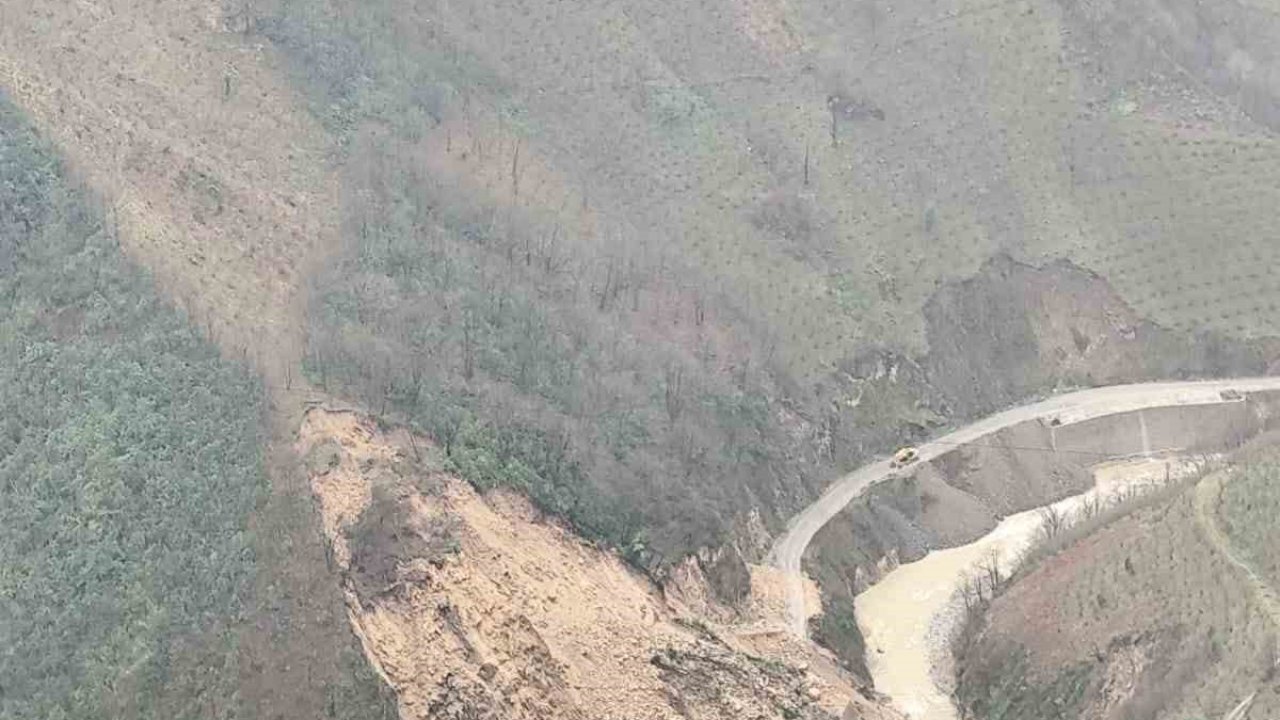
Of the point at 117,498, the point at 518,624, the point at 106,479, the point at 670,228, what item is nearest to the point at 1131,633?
the point at 518,624

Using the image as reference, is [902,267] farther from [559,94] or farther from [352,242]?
[352,242]

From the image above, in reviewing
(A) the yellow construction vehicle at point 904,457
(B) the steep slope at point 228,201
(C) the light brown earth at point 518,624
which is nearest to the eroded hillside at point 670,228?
(B) the steep slope at point 228,201

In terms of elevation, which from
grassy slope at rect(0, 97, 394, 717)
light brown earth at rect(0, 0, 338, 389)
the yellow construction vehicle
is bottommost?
grassy slope at rect(0, 97, 394, 717)

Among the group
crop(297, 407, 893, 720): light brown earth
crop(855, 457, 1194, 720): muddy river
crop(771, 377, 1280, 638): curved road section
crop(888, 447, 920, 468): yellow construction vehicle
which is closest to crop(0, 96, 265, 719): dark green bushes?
crop(297, 407, 893, 720): light brown earth

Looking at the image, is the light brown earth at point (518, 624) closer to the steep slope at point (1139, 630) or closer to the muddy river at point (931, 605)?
the muddy river at point (931, 605)

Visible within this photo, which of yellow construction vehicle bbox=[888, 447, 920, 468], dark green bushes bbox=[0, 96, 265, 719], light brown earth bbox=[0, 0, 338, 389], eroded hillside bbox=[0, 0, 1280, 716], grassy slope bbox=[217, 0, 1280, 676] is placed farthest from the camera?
yellow construction vehicle bbox=[888, 447, 920, 468]

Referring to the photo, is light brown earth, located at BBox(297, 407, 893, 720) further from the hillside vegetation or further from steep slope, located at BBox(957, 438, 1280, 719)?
steep slope, located at BBox(957, 438, 1280, 719)

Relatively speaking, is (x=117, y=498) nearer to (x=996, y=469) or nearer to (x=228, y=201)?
(x=228, y=201)

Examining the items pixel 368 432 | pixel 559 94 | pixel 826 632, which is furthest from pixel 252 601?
pixel 559 94
